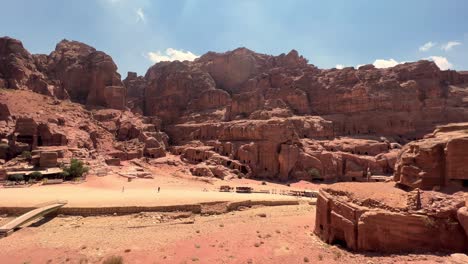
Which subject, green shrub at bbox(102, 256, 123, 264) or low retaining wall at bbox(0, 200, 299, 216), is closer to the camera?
green shrub at bbox(102, 256, 123, 264)

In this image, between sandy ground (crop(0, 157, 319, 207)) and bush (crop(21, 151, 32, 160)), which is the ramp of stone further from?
bush (crop(21, 151, 32, 160))

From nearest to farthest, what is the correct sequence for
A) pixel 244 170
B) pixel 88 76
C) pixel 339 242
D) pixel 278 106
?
pixel 339 242 → pixel 244 170 → pixel 278 106 → pixel 88 76

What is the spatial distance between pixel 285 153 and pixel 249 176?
782 centimetres

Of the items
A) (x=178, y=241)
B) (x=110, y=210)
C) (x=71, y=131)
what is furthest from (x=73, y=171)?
(x=178, y=241)

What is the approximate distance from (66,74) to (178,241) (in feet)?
248

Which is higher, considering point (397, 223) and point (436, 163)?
point (436, 163)

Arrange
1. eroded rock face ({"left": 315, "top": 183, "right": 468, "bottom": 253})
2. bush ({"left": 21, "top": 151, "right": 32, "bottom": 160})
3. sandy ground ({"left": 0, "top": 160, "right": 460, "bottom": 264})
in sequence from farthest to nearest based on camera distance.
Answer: bush ({"left": 21, "top": 151, "right": 32, "bottom": 160}) < sandy ground ({"left": 0, "top": 160, "right": 460, "bottom": 264}) < eroded rock face ({"left": 315, "top": 183, "right": 468, "bottom": 253})

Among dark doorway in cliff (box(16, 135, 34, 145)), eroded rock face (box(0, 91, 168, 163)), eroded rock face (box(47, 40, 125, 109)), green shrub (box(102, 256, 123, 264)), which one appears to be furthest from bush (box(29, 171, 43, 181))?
eroded rock face (box(47, 40, 125, 109))

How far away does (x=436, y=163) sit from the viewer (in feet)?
54.2

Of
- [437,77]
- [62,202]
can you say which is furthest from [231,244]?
[437,77]

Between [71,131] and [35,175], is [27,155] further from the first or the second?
[71,131]

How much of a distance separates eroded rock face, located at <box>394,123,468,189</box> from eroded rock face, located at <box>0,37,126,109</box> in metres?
69.1

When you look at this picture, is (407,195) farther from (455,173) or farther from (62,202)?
(62,202)

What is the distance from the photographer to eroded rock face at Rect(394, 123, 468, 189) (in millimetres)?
15328
